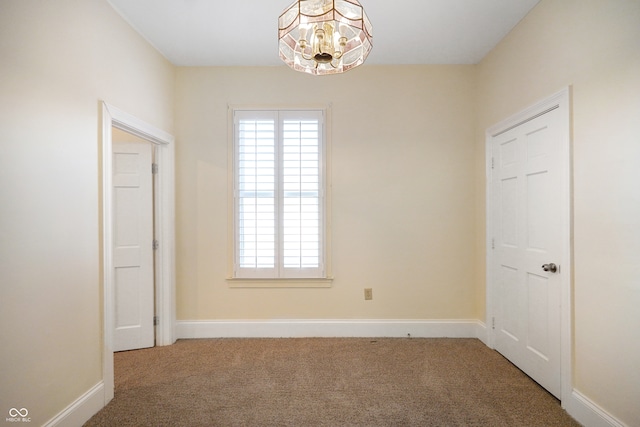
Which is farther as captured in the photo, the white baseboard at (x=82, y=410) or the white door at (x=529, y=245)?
the white door at (x=529, y=245)

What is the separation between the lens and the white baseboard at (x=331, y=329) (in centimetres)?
319

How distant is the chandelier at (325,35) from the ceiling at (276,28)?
1.11 meters

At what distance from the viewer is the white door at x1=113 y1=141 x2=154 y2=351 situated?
295 cm

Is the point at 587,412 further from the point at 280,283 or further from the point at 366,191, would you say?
the point at 280,283

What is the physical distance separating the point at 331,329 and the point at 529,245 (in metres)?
2.01

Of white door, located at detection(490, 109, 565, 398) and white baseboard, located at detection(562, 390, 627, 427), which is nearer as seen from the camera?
white baseboard, located at detection(562, 390, 627, 427)

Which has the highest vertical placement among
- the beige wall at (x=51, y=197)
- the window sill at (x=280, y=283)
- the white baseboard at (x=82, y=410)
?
the beige wall at (x=51, y=197)

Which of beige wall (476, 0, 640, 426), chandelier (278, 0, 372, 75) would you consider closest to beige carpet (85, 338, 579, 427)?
beige wall (476, 0, 640, 426)

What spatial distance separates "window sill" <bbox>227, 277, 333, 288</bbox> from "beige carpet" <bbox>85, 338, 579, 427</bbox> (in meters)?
0.57

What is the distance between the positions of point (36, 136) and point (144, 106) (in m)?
1.18

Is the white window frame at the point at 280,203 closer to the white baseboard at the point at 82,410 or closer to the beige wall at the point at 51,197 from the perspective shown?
the beige wall at the point at 51,197

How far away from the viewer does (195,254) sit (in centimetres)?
323

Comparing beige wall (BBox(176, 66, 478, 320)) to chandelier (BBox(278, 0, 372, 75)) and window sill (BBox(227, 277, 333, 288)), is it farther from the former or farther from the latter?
chandelier (BBox(278, 0, 372, 75))

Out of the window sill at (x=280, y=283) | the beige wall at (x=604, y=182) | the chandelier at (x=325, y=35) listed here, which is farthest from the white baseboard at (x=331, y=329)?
the chandelier at (x=325, y=35)
